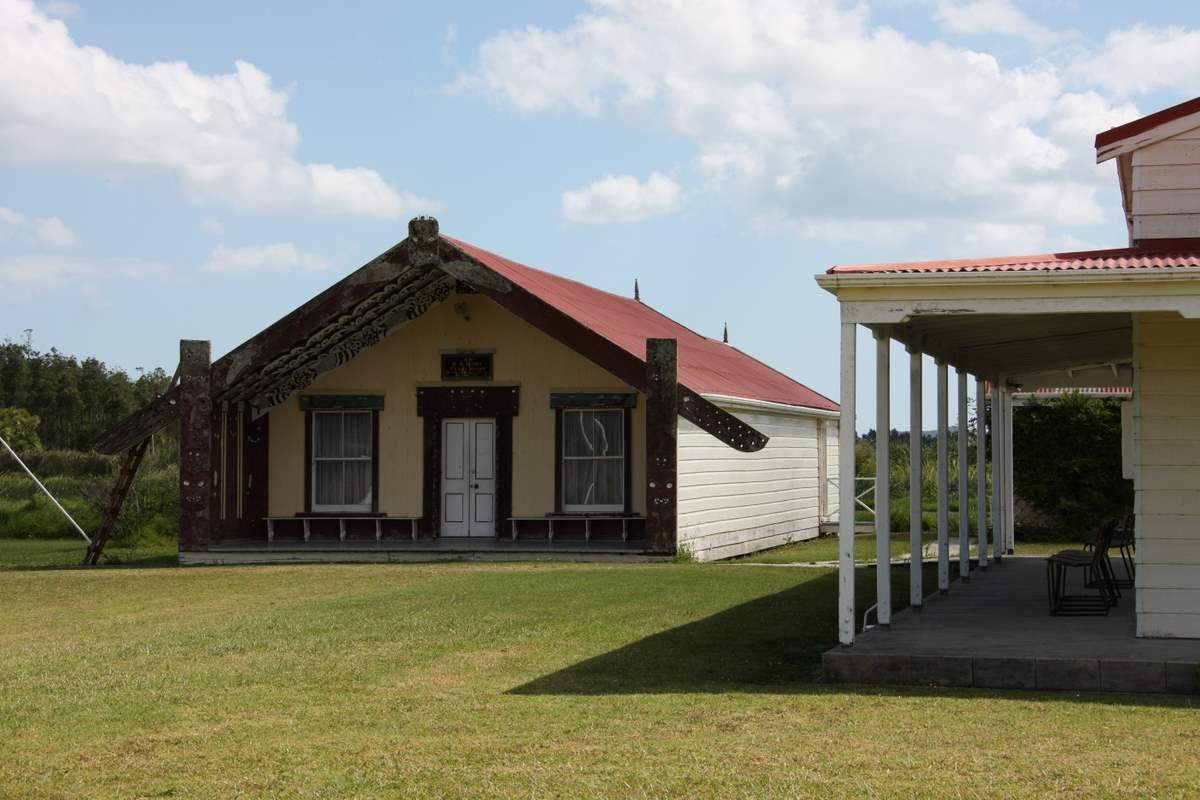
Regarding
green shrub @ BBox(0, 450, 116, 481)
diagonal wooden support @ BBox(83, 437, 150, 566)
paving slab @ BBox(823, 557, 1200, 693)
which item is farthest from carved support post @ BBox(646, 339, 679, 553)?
green shrub @ BBox(0, 450, 116, 481)

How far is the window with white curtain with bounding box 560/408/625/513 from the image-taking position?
20641 millimetres

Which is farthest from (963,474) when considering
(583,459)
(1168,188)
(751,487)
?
(751,487)

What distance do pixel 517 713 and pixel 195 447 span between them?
1249cm

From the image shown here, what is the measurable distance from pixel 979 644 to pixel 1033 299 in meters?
2.36

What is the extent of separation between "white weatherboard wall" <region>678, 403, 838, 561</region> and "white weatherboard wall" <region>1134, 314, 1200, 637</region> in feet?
28.9

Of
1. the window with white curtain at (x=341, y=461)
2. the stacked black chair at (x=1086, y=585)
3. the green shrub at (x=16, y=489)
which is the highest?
the window with white curtain at (x=341, y=461)

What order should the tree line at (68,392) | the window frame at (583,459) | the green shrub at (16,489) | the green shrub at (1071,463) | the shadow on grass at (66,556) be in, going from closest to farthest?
the shadow on grass at (66,556)
the window frame at (583,459)
the green shrub at (1071,463)
the green shrub at (16,489)
the tree line at (68,392)

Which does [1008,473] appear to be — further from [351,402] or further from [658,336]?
[351,402]

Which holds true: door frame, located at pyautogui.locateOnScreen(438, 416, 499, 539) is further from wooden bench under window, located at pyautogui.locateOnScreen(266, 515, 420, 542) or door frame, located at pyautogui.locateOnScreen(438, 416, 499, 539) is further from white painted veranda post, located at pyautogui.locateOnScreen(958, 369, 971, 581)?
white painted veranda post, located at pyautogui.locateOnScreen(958, 369, 971, 581)

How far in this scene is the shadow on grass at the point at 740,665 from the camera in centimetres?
911

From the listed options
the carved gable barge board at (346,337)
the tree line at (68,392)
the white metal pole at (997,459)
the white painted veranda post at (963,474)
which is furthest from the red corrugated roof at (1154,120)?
the tree line at (68,392)

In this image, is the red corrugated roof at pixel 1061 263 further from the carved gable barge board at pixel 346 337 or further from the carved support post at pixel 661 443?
the carved gable barge board at pixel 346 337

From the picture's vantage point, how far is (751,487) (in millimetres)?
22391

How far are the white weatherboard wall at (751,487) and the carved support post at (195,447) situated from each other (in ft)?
20.7
